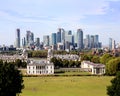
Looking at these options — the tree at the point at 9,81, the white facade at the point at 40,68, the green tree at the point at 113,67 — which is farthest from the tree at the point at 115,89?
the white facade at the point at 40,68

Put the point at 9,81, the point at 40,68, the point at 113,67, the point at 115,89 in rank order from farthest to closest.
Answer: the point at 40,68, the point at 113,67, the point at 9,81, the point at 115,89

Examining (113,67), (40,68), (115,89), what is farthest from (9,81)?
(40,68)

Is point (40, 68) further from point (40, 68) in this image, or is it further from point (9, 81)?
point (9, 81)

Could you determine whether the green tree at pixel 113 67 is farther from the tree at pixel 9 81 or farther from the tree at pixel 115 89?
the tree at pixel 115 89

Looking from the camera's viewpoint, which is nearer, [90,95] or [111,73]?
[90,95]

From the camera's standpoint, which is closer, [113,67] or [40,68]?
[113,67]

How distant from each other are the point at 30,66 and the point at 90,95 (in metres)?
50.6

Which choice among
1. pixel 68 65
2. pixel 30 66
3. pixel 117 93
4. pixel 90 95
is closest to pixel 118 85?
pixel 117 93

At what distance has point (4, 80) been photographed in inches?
1420

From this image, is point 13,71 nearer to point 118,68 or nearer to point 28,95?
point 28,95

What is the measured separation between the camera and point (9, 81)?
118 ft

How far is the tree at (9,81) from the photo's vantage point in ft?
117

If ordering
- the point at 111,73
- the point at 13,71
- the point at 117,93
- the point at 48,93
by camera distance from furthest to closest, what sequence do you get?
the point at 111,73 < the point at 48,93 < the point at 13,71 < the point at 117,93

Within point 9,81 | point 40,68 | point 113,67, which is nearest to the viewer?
point 9,81
